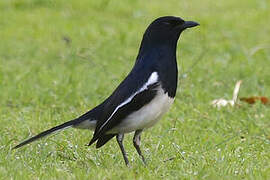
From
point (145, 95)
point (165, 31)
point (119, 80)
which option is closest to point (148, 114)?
point (145, 95)

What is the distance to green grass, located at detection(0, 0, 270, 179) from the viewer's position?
16.8 ft

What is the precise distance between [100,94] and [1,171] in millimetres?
3463

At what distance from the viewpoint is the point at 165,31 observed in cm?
543

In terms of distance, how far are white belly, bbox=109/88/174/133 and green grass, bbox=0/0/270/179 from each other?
0.28 m

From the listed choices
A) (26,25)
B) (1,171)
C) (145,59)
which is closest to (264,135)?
(145,59)

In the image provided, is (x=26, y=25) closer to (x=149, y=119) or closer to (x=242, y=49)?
(x=242, y=49)

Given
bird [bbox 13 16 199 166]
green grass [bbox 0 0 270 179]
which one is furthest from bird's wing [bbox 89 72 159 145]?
green grass [bbox 0 0 270 179]

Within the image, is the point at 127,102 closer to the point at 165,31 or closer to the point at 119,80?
the point at 165,31

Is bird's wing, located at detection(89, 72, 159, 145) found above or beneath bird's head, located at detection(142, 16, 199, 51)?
beneath

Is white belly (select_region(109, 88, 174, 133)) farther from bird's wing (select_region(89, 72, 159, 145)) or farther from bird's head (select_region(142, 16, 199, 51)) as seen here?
bird's head (select_region(142, 16, 199, 51))

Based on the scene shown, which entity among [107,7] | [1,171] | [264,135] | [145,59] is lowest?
[107,7]

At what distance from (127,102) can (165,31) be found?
69cm

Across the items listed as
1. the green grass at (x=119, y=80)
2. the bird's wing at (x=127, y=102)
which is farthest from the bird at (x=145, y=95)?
the green grass at (x=119, y=80)

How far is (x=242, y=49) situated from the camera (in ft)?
33.1
